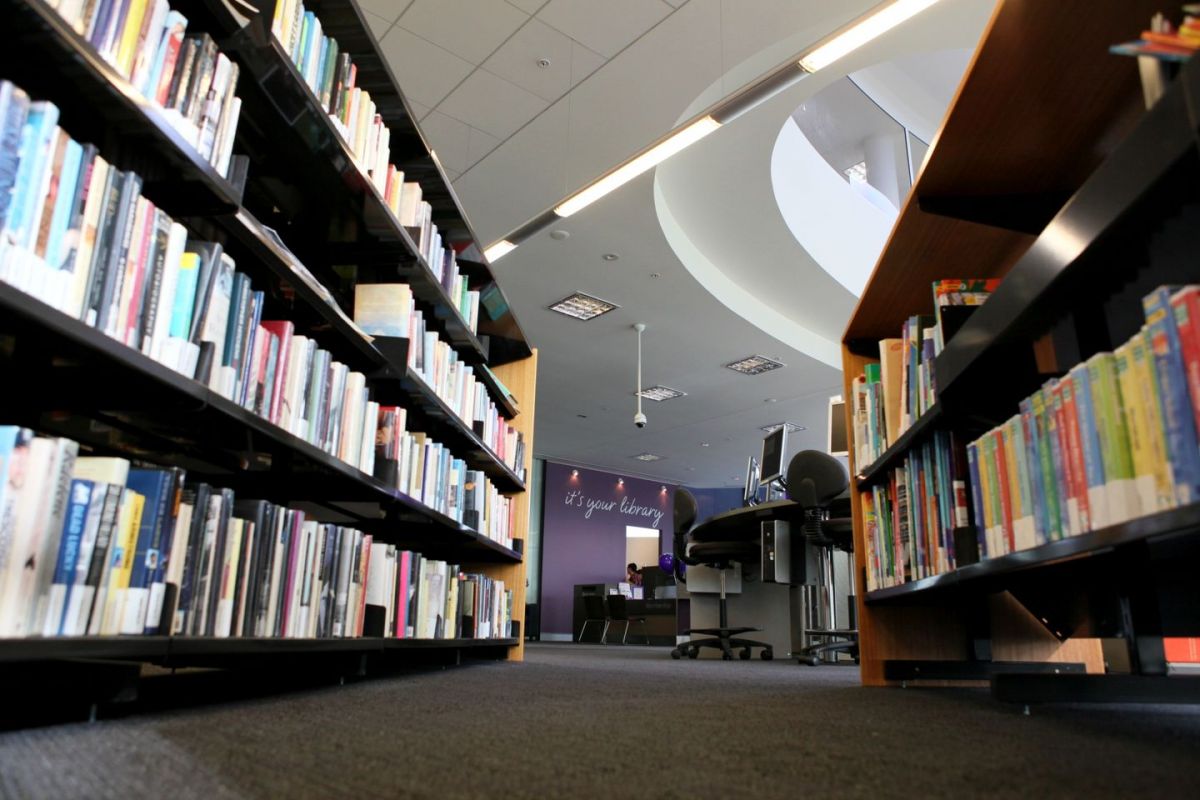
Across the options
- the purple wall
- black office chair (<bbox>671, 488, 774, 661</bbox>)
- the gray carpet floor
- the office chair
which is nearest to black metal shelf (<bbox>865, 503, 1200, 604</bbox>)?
the gray carpet floor

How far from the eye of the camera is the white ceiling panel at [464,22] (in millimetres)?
3711

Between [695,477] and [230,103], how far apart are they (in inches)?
513

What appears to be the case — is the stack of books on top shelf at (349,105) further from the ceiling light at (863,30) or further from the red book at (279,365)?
the ceiling light at (863,30)

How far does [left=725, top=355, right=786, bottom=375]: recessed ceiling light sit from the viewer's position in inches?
332

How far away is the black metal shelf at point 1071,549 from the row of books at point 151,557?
1326 mm

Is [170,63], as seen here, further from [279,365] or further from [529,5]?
[529,5]

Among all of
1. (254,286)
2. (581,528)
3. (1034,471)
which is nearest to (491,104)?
(254,286)

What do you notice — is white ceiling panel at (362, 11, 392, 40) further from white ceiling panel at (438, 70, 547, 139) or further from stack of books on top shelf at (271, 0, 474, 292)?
stack of books on top shelf at (271, 0, 474, 292)

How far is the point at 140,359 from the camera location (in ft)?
3.76

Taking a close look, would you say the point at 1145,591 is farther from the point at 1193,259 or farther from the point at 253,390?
the point at 253,390

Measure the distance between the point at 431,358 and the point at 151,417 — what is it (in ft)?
4.05

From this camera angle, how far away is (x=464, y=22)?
3.81 m

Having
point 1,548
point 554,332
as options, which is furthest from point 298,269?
point 554,332

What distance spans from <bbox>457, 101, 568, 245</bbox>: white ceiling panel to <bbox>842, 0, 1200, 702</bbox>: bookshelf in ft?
9.43
